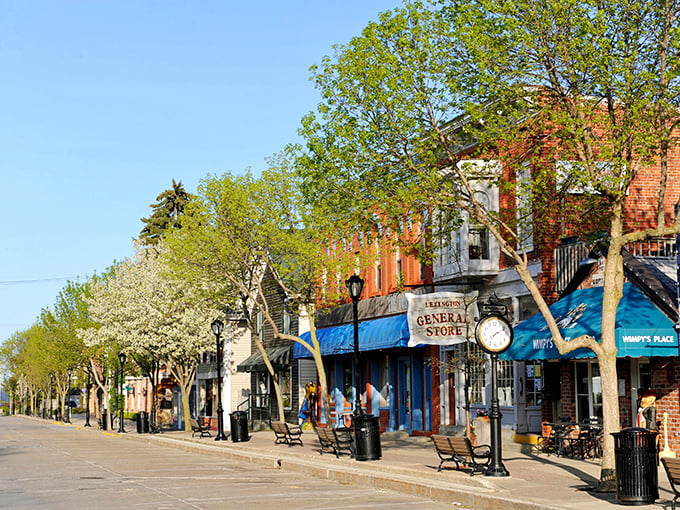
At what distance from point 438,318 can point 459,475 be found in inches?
369

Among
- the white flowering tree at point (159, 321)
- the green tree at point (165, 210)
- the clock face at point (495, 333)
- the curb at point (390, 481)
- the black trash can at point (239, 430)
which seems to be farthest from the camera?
the green tree at point (165, 210)

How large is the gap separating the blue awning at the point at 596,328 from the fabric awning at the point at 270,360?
2043 cm

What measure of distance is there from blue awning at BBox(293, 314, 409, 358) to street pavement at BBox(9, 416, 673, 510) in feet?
11.4

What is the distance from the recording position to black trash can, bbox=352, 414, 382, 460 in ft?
73.7

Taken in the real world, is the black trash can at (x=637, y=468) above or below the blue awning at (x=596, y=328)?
below

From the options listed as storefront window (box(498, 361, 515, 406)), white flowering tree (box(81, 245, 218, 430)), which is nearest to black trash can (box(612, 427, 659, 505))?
storefront window (box(498, 361, 515, 406))

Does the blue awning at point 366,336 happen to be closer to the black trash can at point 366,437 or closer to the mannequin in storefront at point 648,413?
the black trash can at point 366,437

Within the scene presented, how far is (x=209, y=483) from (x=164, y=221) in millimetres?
56311

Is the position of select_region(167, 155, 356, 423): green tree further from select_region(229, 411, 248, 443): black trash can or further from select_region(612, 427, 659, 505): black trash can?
select_region(612, 427, 659, 505): black trash can

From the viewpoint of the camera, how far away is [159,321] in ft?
148

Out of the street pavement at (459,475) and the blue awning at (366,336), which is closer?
the street pavement at (459,475)

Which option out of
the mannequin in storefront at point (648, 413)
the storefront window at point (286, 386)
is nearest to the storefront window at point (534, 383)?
the mannequin in storefront at point (648, 413)

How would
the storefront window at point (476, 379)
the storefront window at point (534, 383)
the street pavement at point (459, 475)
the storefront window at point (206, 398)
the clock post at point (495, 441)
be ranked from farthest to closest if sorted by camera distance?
1. the storefront window at point (206, 398)
2. the storefront window at point (476, 379)
3. the storefront window at point (534, 383)
4. the clock post at point (495, 441)
5. the street pavement at point (459, 475)

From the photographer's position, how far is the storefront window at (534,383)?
25.1m
